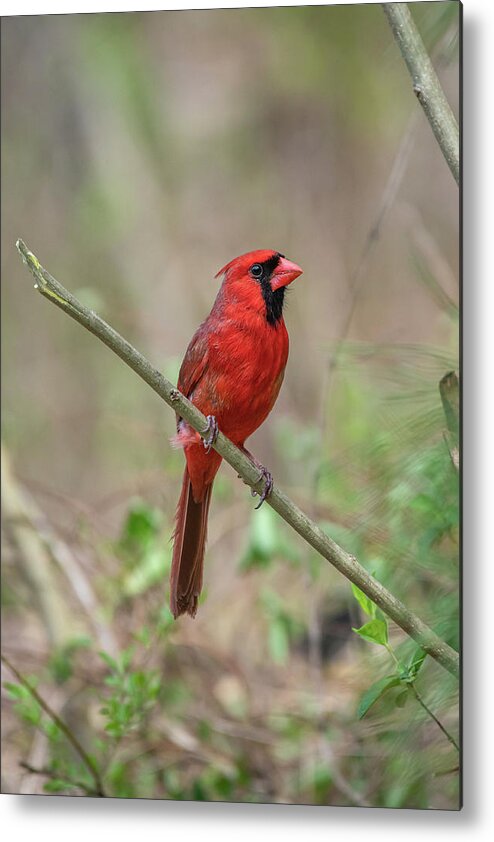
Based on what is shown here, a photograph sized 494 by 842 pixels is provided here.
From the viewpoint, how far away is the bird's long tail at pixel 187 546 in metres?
2.44

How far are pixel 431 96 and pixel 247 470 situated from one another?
794mm

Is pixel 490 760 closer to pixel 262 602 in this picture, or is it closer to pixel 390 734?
pixel 390 734

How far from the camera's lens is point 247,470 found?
2.13m

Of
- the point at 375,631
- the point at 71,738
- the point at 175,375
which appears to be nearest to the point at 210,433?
the point at 375,631

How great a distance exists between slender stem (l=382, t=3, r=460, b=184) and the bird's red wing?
1.96 feet

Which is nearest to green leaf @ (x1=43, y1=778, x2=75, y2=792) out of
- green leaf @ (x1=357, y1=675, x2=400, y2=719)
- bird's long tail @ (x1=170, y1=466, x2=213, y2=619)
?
bird's long tail @ (x1=170, y1=466, x2=213, y2=619)

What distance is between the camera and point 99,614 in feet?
10.4

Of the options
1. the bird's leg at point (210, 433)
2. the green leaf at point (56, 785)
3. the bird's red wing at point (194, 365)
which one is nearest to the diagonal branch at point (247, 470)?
the bird's leg at point (210, 433)

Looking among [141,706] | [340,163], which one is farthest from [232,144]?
[141,706]

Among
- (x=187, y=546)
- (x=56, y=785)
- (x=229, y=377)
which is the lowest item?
(x=56, y=785)

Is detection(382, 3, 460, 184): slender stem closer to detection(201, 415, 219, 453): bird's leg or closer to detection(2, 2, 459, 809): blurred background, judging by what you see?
detection(2, 2, 459, 809): blurred background

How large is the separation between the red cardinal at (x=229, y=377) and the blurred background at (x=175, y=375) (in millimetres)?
393

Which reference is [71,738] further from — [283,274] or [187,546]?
[283,274]

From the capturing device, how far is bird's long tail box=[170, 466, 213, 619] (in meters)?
2.44
